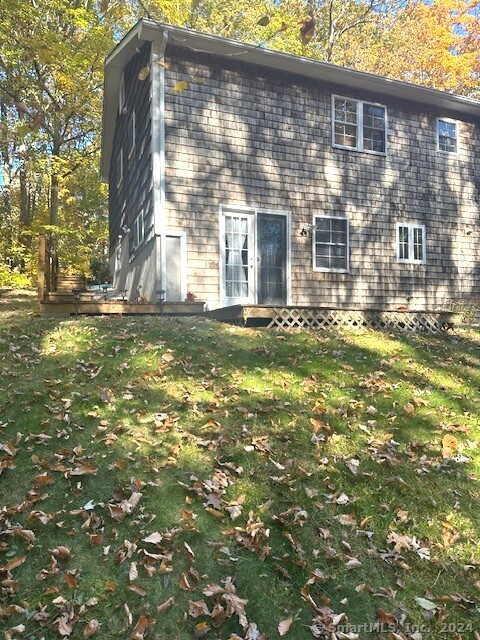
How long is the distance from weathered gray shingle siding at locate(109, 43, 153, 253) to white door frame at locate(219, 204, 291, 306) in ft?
5.98

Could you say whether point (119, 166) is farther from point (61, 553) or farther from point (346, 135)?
point (61, 553)

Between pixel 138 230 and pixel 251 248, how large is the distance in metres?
3.58

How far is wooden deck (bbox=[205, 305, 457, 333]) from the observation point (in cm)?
970

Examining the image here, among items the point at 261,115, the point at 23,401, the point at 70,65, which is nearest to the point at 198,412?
the point at 23,401

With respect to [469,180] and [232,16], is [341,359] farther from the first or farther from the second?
[232,16]

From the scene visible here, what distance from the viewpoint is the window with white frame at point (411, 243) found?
14406 millimetres

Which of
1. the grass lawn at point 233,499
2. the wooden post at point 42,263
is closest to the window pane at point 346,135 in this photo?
the wooden post at point 42,263

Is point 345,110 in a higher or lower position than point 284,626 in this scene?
higher

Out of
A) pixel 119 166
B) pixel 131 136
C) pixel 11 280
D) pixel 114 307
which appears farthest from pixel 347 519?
pixel 11 280

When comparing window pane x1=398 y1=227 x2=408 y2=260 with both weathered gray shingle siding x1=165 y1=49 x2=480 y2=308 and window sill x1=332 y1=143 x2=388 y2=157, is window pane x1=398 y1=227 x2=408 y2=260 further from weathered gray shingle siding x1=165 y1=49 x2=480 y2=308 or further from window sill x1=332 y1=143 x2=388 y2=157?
window sill x1=332 y1=143 x2=388 y2=157

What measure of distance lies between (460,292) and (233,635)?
46.0 feet

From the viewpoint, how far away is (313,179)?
13.3 m

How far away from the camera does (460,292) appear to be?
1512 cm

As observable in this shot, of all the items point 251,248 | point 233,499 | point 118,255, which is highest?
point 118,255
